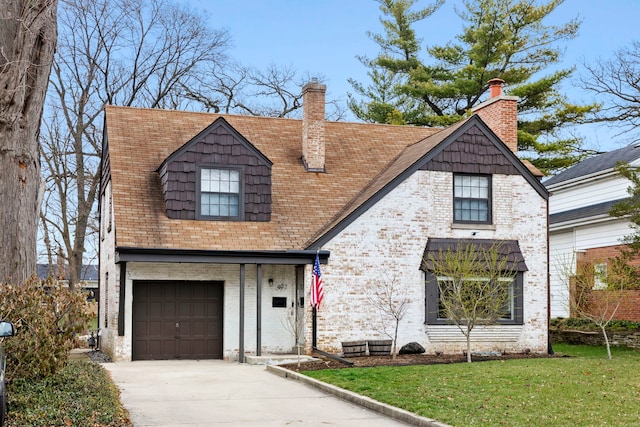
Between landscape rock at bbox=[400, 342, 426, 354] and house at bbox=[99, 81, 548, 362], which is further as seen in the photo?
landscape rock at bbox=[400, 342, 426, 354]

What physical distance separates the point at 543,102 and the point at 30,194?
31239mm

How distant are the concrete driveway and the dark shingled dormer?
190 inches

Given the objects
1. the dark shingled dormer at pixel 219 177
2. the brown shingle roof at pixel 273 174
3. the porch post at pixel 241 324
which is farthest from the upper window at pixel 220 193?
the porch post at pixel 241 324

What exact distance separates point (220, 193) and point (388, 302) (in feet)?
17.9

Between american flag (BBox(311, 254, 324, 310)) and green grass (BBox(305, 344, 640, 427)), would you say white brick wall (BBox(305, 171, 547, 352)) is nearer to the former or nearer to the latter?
american flag (BBox(311, 254, 324, 310))

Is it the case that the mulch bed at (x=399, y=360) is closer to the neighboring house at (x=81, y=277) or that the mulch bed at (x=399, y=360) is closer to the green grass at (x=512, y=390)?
the green grass at (x=512, y=390)

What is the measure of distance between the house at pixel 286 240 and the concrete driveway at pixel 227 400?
8.88 ft

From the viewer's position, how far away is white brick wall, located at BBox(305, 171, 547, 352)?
2130 cm

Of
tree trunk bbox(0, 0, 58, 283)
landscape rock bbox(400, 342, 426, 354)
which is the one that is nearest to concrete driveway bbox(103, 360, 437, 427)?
tree trunk bbox(0, 0, 58, 283)

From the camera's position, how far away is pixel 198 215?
21.9m

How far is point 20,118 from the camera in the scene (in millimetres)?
12742

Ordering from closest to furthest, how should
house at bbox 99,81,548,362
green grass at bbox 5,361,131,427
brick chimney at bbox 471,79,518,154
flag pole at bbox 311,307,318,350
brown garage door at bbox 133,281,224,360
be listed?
green grass at bbox 5,361,131,427
flag pole at bbox 311,307,318,350
house at bbox 99,81,548,362
brown garage door at bbox 133,281,224,360
brick chimney at bbox 471,79,518,154

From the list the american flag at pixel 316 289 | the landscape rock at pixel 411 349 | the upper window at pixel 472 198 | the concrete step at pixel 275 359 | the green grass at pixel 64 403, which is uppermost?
the upper window at pixel 472 198

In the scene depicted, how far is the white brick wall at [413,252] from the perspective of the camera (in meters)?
21.3
